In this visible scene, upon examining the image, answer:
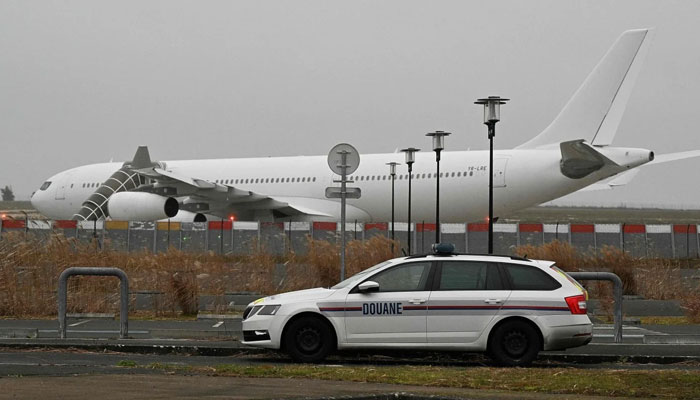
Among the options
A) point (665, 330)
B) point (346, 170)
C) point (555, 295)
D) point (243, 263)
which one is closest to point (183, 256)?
point (243, 263)

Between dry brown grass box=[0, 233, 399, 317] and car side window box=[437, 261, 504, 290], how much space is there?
8087 mm

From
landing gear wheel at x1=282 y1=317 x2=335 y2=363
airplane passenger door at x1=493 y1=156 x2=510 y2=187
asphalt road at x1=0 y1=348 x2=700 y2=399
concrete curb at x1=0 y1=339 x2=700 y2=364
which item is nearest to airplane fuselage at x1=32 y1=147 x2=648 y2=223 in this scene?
airplane passenger door at x1=493 y1=156 x2=510 y2=187

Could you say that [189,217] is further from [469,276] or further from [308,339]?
[469,276]

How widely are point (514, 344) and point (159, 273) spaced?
10675mm

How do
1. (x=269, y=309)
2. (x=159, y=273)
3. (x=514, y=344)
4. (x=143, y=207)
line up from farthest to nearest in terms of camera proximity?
(x=143, y=207) → (x=159, y=273) → (x=269, y=309) → (x=514, y=344)

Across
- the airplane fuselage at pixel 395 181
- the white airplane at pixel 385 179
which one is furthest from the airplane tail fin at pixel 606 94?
the airplane fuselage at pixel 395 181

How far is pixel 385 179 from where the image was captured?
4109 centimetres

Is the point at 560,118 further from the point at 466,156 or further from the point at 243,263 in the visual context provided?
the point at 243,263

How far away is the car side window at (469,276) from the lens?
13.5 meters

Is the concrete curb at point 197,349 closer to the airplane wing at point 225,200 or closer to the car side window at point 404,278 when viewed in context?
the car side window at point 404,278

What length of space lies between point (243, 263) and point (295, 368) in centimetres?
1261

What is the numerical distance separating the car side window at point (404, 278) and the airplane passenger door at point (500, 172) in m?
24.2

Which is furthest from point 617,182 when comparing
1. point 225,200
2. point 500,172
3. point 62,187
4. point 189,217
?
point 62,187

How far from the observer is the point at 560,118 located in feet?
123
